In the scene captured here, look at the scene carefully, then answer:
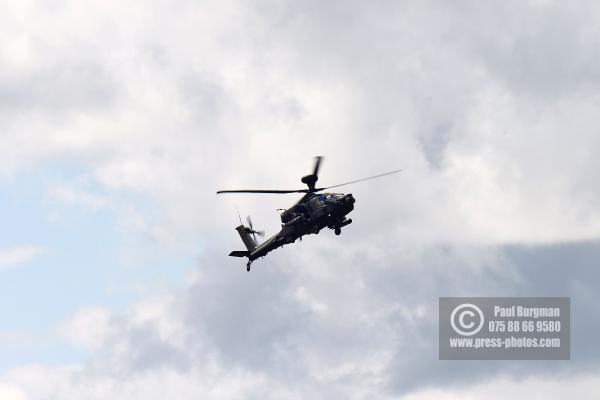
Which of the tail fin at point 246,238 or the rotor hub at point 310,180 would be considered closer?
the rotor hub at point 310,180

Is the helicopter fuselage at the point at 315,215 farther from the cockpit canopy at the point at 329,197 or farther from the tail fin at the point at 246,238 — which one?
the tail fin at the point at 246,238

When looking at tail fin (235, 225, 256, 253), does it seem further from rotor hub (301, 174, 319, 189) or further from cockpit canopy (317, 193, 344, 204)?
cockpit canopy (317, 193, 344, 204)

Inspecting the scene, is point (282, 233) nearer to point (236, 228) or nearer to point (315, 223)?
point (315, 223)

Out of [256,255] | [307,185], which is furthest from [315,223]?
[256,255]

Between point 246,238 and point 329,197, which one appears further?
point 246,238

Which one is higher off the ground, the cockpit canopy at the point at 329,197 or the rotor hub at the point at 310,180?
the rotor hub at the point at 310,180

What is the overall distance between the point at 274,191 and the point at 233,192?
5.43 metres

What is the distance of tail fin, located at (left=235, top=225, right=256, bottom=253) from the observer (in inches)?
5344

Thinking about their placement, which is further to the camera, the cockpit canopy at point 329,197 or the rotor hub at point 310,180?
the rotor hub at point 310,180

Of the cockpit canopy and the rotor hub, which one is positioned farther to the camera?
the rotor hub

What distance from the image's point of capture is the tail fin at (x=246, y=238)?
445ft

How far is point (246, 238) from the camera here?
13750 cm

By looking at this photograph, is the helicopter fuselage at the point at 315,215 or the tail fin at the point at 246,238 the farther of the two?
the tail fin at the point at 246,238

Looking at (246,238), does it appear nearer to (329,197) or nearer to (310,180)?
(310,180)
